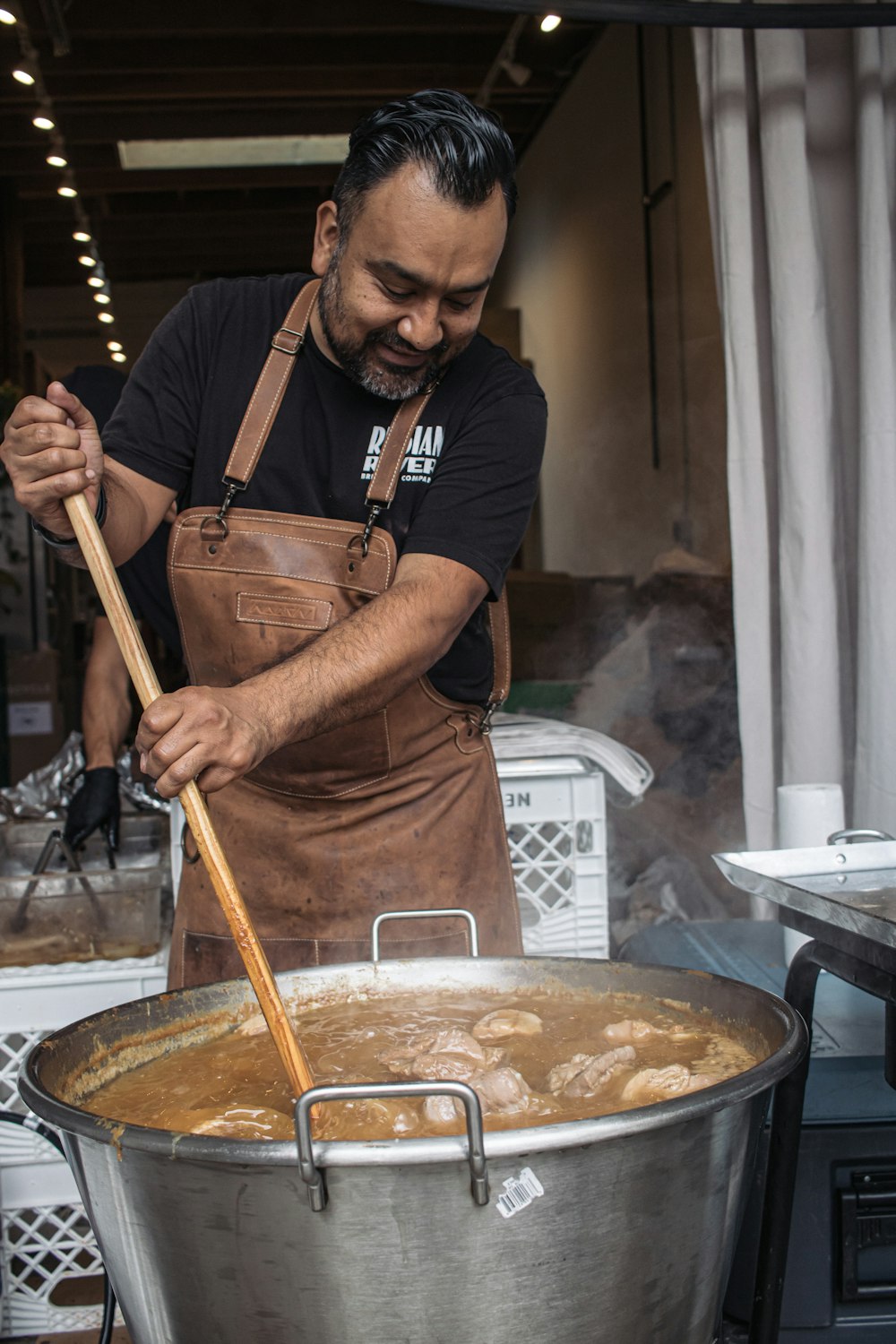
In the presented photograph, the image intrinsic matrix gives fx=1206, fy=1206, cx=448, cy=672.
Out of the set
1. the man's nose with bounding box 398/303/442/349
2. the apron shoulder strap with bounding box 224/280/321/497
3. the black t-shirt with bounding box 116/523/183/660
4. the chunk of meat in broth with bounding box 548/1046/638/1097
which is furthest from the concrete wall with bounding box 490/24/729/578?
the chunk of meat in broth with bounding box 548/1046/638/1097

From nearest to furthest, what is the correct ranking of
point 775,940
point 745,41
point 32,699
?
point 775,940 → point 745,41 → point 32,699

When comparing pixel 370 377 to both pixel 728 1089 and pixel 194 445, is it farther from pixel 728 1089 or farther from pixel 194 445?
Answer: pixel 728 1089

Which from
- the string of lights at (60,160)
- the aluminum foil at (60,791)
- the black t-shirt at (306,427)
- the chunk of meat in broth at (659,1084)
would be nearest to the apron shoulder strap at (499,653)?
the black t-shirt at (306,427)

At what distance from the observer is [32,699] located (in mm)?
6117

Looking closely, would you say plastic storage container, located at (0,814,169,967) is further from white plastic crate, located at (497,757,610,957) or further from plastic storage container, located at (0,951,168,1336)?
white plastic crate, located at (497,757,610,957)

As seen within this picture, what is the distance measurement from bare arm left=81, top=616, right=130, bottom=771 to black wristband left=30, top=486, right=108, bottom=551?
3.92 ft

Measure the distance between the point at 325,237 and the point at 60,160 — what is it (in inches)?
192

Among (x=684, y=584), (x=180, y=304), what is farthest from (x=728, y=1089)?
(x=684, y=584)

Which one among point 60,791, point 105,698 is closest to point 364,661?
point 105,698

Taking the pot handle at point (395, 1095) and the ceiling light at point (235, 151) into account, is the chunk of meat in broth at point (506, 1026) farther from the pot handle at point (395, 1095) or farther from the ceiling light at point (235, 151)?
the ceiling light at point (235, 151)

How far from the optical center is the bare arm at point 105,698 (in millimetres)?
2789

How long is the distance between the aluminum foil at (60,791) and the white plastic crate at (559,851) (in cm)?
95

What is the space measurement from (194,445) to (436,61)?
13.9 ft

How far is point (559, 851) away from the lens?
2.54 meters
